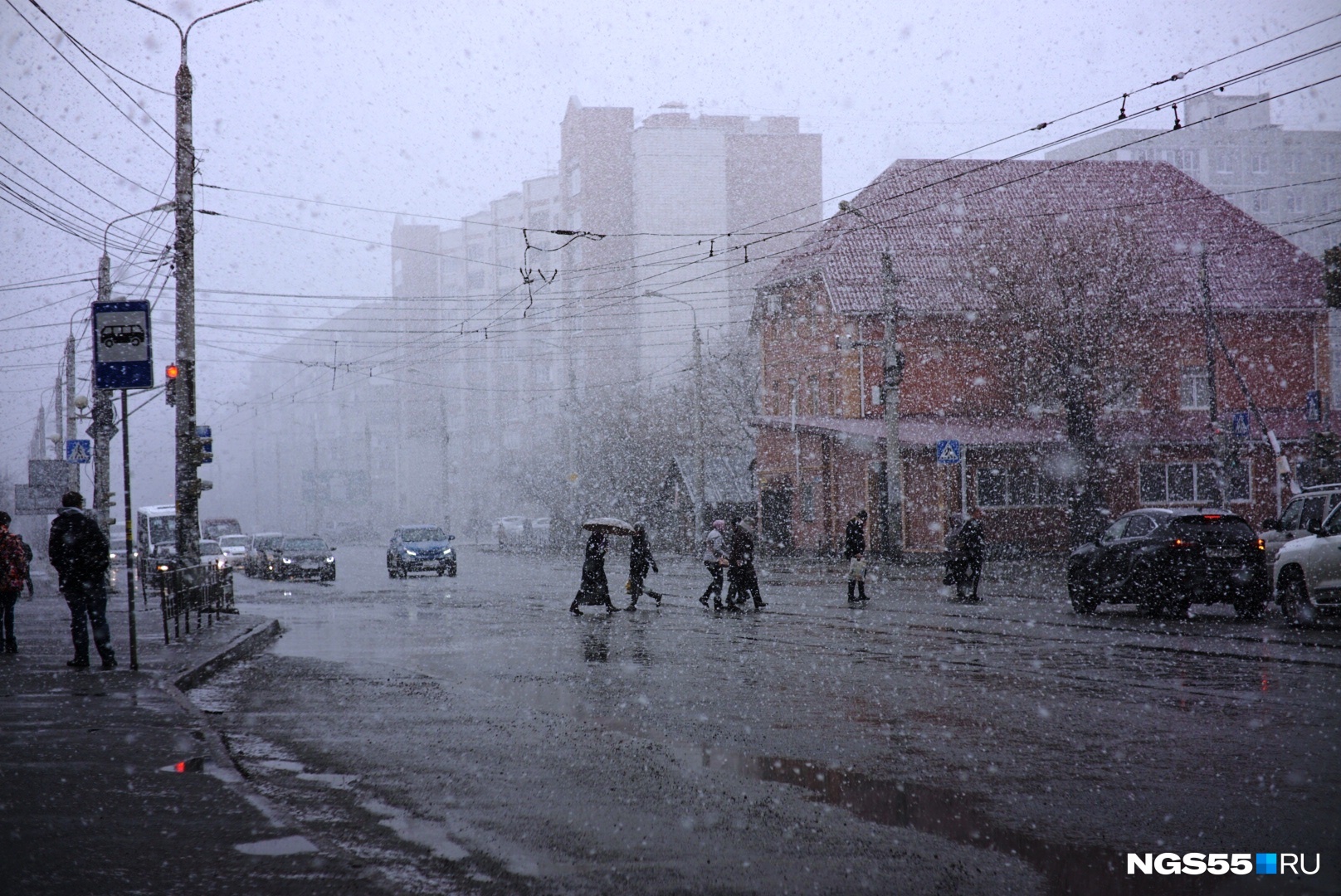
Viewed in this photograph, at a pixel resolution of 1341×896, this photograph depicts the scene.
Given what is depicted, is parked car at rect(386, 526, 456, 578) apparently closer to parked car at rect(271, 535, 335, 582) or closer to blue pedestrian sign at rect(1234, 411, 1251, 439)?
parked car at rect(271, 535, 335, 582)

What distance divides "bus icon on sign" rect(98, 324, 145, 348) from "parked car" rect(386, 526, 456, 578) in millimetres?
25908

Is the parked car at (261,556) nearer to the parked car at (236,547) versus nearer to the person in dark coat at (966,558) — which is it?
the parked car at (236,547)

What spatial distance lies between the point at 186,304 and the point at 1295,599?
61.0 feet

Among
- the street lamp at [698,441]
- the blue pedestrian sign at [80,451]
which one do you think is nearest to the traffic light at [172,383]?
the blue pedestrian sign at [80,451]

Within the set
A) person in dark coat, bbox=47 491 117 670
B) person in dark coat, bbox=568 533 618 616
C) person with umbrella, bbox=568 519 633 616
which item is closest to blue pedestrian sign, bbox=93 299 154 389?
person in dark coat, bbox=47 491 117 670

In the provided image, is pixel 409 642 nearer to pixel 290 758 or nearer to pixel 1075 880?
pixel 290 758

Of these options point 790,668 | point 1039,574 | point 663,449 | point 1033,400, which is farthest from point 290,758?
point 663,449

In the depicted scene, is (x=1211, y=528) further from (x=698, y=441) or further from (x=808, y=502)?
(x=808, y=502)

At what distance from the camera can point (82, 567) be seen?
13117 millimetres

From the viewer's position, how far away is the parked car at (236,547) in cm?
5081

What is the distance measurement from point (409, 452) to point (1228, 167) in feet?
251

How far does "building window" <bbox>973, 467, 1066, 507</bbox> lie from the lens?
41.5 m

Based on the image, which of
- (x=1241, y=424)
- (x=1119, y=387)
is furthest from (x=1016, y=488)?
(x=1241, y=424)

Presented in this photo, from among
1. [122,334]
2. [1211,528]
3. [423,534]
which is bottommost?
[423,534]
